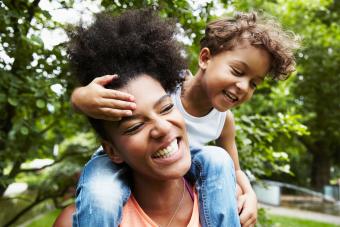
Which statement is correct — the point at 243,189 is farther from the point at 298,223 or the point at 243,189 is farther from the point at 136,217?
the point at 298,223

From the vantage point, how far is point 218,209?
5.90 ft

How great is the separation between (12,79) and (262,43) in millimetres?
1606

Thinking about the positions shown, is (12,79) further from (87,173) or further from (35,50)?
(87,173)

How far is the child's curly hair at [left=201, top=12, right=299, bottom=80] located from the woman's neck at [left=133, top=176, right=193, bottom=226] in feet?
3.05

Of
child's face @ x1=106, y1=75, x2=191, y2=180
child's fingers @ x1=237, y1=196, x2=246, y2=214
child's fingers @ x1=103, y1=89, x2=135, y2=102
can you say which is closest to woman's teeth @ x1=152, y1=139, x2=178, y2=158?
child's face @ x1=106, y1=75, x2=191, y2=180

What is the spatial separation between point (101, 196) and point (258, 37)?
121cm

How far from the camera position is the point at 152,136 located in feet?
5.38

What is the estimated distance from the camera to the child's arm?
6.47 feet

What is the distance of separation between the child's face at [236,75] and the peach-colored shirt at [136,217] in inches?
30.0

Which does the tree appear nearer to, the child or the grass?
the grass

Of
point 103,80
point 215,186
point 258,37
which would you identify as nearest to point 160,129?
point 103,80

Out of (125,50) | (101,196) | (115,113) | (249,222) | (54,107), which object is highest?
(125,50)

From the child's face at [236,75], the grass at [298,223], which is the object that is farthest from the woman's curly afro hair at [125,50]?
the grass at [298,223]

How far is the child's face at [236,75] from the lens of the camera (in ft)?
7.72
